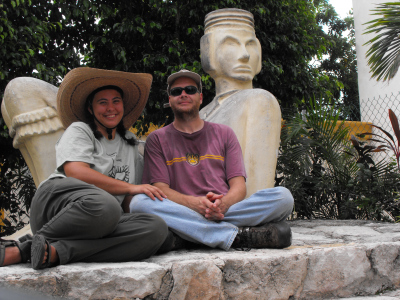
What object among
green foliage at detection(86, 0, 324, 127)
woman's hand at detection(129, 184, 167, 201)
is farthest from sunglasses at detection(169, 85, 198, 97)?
green foliage at detection(86, 0, 324, 127)

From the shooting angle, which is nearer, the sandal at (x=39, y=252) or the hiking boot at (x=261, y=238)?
the sandal at (x=39, y=252)

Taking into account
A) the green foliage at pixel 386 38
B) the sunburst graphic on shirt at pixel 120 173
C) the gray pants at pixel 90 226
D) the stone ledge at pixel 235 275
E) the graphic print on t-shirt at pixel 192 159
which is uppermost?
the green foliage at pixel 386 38

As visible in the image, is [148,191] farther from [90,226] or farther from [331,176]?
[331,176]

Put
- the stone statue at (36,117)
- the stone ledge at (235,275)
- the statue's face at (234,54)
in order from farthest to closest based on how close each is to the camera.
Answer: the statue's face at (234,54)
the stone statue at (36,117)
the stone ledge at (235,275)

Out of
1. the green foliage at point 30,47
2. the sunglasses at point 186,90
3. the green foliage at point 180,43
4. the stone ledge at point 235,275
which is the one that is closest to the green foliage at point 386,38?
the green foliage at point 180,43

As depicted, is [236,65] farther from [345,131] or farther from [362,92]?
[362,92]

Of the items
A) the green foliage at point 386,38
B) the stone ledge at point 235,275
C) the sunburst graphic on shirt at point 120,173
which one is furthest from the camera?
the green foliage at point 386,38

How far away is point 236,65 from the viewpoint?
11.8 feet

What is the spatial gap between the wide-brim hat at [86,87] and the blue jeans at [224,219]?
71 cm

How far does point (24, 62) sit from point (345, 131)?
11.5 ft

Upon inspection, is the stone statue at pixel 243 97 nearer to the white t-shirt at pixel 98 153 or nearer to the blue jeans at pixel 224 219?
the blue jeans at pixel 224 219

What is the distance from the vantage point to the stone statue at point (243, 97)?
3135 mm

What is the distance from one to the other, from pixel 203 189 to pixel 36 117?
1331mm

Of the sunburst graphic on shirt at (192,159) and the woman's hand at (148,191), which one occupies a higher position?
the sunburst graphic on shirt at (192,159)
